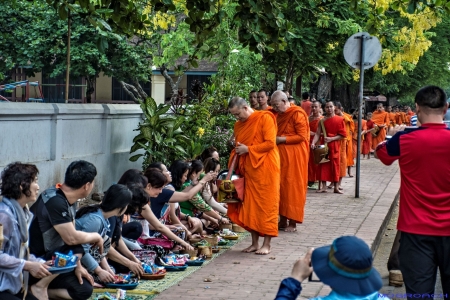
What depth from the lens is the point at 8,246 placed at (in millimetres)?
5816

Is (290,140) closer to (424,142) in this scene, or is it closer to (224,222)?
(224,222)

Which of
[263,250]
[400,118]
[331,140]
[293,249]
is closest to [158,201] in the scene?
[263,250]

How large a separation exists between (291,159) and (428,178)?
19.0 ft

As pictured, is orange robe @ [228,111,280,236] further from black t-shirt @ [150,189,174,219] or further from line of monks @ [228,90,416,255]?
black t-shirt @ [150,189,174,219]

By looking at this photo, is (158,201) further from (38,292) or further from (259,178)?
(38,292)

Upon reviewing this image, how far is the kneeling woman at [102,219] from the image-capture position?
272 inches

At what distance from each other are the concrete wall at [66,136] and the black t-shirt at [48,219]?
11.1ft

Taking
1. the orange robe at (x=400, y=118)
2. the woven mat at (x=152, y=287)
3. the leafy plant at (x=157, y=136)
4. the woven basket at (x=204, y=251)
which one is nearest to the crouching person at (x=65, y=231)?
the woven mat at (x=152, y=287)

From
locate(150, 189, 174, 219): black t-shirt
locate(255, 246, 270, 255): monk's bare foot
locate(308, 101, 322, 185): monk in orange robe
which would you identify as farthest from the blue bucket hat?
locate(308, 101, 322, 185): monk in orange robe

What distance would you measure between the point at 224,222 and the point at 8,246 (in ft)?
17.3

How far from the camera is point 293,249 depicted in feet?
32.6

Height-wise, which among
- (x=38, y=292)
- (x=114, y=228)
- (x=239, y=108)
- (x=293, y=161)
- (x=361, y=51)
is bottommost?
(x=38, y=292)

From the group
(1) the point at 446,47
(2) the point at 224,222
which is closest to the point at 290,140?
(2) the point at 224,222

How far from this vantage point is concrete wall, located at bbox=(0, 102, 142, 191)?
393 inches
